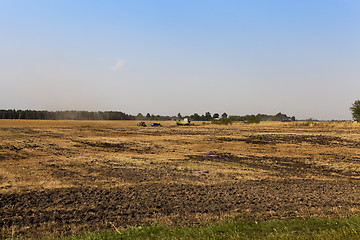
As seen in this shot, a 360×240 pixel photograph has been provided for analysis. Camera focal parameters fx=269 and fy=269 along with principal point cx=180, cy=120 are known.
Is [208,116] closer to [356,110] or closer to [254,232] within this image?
[356,110]

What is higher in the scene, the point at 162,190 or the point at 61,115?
the point at 61,115

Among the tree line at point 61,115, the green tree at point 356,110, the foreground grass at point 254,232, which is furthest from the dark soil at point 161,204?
the tree line at point 61,115

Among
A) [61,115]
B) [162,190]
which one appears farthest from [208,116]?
[162,190]

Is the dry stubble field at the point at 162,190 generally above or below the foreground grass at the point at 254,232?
below

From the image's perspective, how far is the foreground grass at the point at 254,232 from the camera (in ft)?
18.8

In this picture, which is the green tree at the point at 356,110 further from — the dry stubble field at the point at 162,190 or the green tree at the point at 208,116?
the green tree at the point at 208,116

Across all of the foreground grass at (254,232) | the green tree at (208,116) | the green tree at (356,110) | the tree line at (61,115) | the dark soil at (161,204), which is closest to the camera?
the foreground grass at (254,232)

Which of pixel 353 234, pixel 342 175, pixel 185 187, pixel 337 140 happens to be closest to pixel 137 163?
pixel 185 187

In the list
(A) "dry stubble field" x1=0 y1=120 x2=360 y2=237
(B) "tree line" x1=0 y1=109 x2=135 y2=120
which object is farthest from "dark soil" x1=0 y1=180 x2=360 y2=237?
(B) "tree line" x1=0 y1=109 x2=135 y2=120

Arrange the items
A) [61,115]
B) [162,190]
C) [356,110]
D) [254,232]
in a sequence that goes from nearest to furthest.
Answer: [254,232], [162,190], [356,110], [61,115]

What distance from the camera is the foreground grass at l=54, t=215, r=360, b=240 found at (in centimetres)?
573

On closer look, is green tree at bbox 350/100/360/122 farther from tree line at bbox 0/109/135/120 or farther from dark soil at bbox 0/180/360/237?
tree line at bbox 0/109/135/120

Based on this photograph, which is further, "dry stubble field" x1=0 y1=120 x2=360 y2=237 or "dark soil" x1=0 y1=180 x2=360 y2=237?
"dry stubble field" x1=0 y1=120 x2=360 y2=237

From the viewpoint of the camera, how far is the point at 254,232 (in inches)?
248
